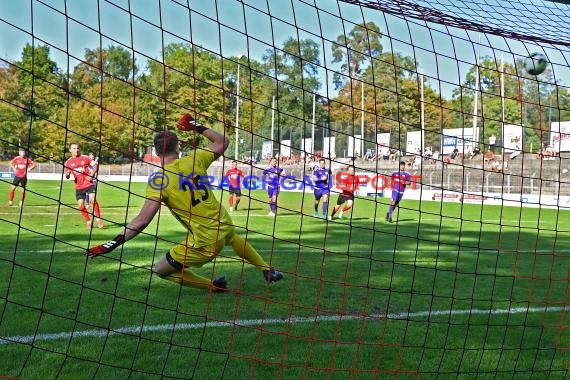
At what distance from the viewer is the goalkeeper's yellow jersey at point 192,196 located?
5.21 metres

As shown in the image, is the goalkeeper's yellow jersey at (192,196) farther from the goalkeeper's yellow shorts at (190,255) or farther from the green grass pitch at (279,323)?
the green grass pitch at (279,323)

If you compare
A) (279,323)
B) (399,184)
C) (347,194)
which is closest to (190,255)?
(279,323)

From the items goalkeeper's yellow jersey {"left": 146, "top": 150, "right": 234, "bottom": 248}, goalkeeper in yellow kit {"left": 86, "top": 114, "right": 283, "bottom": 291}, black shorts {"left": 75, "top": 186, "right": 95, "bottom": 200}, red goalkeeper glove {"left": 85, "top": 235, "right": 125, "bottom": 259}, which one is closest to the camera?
red goalkeeper glove {"left": 85, "top": 235, "right": 125, "bottom": 259}

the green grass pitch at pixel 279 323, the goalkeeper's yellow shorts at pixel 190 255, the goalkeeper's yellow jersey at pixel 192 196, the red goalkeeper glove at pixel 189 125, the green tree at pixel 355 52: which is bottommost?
the green grass pitch at pixel 279 323

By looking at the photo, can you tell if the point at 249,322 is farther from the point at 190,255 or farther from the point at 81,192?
the point at 81,192

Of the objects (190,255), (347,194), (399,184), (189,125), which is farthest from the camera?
(399,184)

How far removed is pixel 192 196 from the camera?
5422 millimetres

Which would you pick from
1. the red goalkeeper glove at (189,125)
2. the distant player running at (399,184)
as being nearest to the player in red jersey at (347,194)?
the distant player running at (399,184)

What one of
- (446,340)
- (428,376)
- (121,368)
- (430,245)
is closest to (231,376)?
(121,368)

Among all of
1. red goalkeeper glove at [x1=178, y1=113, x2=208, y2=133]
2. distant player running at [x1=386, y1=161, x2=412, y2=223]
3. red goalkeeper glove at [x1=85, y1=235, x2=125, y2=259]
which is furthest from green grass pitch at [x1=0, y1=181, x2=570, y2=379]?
red goalkeeper glove at [x1=178, y1=113, x2=208, y2=133]

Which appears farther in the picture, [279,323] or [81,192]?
[81,192]

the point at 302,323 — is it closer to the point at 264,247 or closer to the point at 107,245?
the point at 107,245

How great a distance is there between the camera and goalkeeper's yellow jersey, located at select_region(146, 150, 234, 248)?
17.1 feet

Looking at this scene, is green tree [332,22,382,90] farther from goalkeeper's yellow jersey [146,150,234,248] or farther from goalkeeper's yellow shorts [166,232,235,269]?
goalkeeper's yellow shorts [166,232,235,269]
